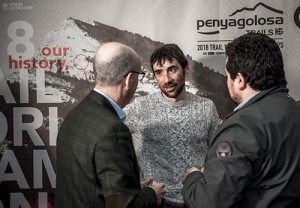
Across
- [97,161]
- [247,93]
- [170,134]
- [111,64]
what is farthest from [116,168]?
[170,134]

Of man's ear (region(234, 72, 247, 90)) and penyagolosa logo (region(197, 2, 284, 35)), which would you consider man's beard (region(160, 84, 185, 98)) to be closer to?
penyagolosa logo (region(197, 2, 284, 35))

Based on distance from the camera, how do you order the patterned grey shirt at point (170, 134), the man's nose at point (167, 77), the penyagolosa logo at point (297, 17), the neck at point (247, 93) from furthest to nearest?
the penyagolosa logo at point (297, 17) → the man's nose at point (167, 77) → the patterned grey shirt at point (170, 134) → the neck at point (247, 93)

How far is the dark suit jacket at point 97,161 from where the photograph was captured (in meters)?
1.25

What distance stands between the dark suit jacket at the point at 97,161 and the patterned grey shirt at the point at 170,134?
2.29 feet

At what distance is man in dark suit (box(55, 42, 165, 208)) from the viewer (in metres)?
1.26

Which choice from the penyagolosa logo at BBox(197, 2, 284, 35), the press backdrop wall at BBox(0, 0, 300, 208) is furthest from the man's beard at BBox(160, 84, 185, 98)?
the penyagolosa logo at BBox(197, 2, 284, 35)

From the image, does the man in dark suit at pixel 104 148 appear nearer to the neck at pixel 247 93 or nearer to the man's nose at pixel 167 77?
the neck at pixel 247 93

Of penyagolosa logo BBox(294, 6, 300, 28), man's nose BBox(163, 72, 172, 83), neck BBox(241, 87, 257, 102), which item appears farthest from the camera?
penyagolosa logo BBox(294, 6, 300, 28)

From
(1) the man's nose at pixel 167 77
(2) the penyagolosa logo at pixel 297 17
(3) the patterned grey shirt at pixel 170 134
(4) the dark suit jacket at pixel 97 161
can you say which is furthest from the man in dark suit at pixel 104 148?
(2) the penyagolosa logo at pixel 297 17

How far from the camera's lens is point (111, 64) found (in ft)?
4.62

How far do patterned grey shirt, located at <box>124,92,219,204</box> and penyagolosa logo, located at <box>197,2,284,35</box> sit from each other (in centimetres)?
57

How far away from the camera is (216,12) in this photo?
2574 millimetres

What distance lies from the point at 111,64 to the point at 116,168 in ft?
1.28

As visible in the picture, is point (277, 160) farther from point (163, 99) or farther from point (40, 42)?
point (40, 42)
